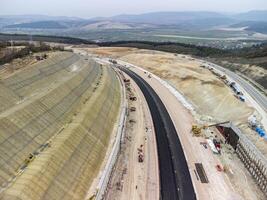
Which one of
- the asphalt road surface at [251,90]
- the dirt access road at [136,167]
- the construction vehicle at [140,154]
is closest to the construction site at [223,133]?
the asphalt road surface at [251,90]

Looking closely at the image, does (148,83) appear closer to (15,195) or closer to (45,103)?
(45,103)

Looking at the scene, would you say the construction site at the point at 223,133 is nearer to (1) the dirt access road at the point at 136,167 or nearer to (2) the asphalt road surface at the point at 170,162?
(2) the asphalt road surface at the point at 170,162

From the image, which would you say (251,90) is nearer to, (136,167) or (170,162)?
(170,162)

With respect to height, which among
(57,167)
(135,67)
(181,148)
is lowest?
(135,67)

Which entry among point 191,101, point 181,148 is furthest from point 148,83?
point 181,148

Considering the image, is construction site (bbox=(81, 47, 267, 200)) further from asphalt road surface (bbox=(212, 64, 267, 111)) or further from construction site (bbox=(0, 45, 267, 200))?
asphalt road surface (bbox=(212, 64, 267, 111))
